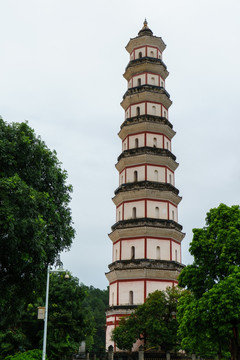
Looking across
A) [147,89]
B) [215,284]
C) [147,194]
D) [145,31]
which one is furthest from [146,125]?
[215,284]

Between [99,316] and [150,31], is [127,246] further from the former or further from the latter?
[99,316]

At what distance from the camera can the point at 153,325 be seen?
1169 inches

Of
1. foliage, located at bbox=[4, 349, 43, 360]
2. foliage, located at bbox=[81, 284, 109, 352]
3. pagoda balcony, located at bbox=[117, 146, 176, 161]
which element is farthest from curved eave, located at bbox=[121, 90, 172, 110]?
foliage, located at bbox=[81, 284, 109, 352]

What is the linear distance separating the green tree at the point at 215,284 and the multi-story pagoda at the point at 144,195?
12.1 m

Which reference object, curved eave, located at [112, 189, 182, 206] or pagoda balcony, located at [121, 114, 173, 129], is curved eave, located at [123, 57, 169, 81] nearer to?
pagoda balcony, located at [121, 114, 173, 129]

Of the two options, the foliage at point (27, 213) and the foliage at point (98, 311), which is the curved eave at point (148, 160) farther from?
the foliage at point (98, 311)

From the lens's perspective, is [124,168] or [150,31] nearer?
[124,168]

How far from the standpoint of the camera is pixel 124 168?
4059 cm

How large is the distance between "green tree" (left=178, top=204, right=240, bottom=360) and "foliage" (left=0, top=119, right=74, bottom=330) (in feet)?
24.1

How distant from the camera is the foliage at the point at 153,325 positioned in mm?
29875

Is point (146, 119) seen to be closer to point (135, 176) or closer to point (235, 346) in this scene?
point (135, 176)

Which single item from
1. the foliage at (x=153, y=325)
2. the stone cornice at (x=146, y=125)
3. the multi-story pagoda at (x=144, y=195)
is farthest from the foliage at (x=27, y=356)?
A: the stone cornice at (x=146, y=125)

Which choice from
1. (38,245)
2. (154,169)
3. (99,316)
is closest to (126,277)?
(154,169)

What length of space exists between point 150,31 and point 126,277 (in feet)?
84.2
